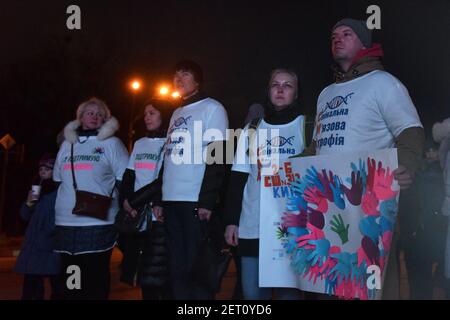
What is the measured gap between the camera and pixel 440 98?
11453mm

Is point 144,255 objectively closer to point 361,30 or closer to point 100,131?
point 100,131

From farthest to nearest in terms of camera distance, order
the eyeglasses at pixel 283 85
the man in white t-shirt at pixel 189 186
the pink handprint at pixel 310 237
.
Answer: the man in white t-shirt at pixel 189 186, the eyeglasses at pixel 283 85, the pink handprint at pixel 310 237

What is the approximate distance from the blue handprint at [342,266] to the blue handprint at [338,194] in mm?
248

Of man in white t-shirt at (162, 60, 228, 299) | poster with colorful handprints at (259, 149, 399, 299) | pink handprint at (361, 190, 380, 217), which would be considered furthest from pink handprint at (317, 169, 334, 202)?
man in white t-shirt at (162, 60, 228, 299)

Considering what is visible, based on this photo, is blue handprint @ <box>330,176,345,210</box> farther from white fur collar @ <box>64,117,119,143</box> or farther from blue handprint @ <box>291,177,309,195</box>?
white fur collar @ <box>64,117,119,143</box>

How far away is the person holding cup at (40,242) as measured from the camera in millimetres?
5758

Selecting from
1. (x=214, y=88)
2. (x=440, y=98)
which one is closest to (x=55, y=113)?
(x=214, y=88)

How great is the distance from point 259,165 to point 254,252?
0.57 m

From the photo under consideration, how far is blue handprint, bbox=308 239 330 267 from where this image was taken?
325 cm

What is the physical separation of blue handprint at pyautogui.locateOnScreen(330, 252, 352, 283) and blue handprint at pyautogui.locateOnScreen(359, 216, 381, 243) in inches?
6.7

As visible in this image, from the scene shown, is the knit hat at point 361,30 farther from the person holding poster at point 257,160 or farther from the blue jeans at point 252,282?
the blue jeans at point 252,282

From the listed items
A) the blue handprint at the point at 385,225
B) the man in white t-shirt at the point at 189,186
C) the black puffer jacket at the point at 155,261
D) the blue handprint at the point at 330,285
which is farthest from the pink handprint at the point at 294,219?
the black puffer jacket at the point at 155,261

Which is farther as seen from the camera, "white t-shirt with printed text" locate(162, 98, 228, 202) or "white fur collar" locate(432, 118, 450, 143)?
"white fur collar" locate(432, 118, 450, 143)
